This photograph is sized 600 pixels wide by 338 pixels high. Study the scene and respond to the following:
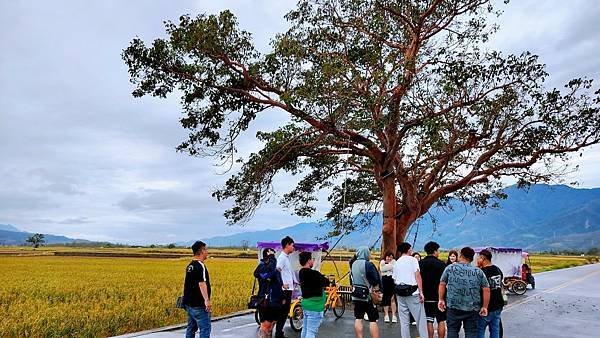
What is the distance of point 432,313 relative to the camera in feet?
29.6

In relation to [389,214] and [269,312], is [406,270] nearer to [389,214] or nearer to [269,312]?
[269,312]

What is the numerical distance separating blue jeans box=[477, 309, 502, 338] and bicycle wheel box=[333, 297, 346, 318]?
17.9 ft

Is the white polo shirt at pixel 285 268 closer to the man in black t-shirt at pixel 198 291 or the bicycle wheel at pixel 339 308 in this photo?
the man in black t-shirt at pixel 198 291

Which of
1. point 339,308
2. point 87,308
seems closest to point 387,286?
point 339,308

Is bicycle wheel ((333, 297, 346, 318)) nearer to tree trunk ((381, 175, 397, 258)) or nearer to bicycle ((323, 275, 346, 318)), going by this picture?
bicycle ((323, 275, 346, 318))

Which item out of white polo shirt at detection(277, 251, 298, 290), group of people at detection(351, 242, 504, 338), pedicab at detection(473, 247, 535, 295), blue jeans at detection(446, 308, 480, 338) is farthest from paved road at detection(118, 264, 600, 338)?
A: pedicab at detection(473, 247, 535, 295)

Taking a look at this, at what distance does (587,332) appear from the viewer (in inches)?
464

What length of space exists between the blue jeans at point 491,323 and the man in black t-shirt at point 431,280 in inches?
39.5

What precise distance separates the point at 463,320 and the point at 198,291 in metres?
3.66

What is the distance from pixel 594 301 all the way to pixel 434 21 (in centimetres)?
1146

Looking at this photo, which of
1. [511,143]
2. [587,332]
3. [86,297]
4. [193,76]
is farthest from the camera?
[86,297]

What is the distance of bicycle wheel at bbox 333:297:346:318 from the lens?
42.9ft

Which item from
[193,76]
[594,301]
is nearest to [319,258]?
[193,76]

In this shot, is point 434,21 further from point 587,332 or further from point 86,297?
A: point 86,297
